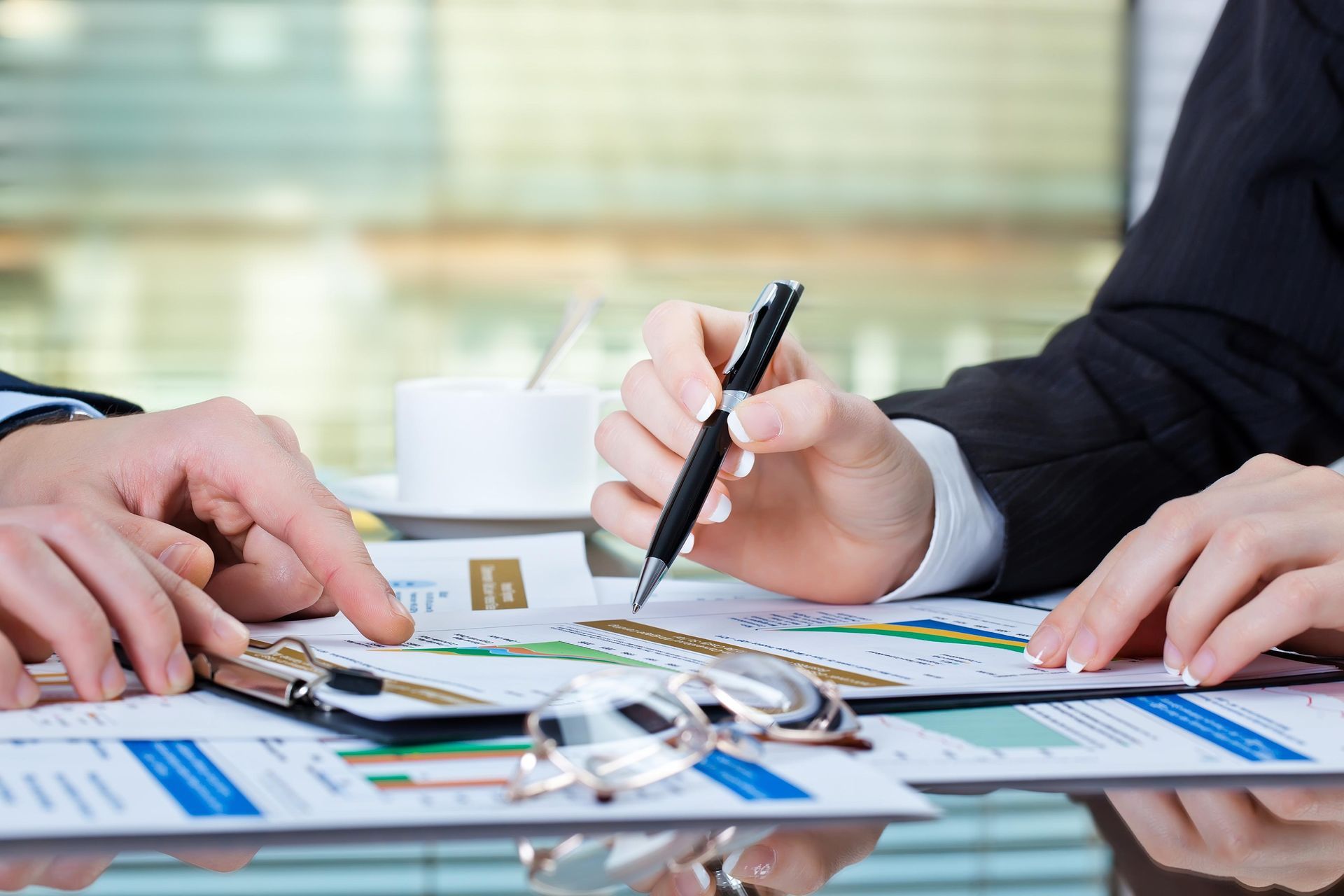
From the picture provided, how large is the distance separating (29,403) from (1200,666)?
61cm

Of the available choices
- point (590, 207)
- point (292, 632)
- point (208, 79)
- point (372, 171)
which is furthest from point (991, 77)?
point (292, 632)

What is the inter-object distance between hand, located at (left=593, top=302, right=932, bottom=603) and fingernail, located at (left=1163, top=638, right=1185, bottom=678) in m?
0.18

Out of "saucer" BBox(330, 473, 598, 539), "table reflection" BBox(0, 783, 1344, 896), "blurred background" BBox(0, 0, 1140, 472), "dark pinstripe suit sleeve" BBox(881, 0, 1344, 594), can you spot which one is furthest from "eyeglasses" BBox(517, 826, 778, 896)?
"blurred background" BBox(0, 0, 1140, 472)

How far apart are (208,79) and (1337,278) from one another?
2827mm

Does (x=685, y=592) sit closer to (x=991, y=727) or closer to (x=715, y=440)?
(x=715, y=440)

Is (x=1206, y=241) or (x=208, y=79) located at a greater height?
(x=208, y=79)

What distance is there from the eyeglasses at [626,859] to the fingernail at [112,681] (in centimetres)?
19

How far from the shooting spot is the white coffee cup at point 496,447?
861 mm

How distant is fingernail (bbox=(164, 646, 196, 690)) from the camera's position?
1.40ft

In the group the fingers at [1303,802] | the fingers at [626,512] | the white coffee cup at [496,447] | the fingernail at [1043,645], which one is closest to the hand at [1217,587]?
the fingernail at [1043,645]

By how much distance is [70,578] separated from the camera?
0.42 metres

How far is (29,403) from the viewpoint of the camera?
2.22ft

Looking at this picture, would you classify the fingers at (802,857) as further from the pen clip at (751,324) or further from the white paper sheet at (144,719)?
the pen clip at (751,324)

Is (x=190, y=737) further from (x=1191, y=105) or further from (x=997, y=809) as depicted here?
(x=1191, y=105)
